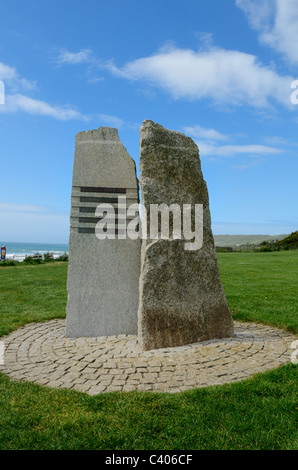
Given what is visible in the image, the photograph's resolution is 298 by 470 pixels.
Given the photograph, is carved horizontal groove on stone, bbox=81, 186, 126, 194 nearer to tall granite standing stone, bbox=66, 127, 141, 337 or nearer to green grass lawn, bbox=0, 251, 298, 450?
tall granite standing stone, bbox=66, 127, 141, 337

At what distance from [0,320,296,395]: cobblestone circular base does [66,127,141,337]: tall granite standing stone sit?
448 millimetres

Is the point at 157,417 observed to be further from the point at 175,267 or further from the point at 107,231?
the point at 107,231

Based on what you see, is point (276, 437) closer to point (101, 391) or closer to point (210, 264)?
point (101, 391)

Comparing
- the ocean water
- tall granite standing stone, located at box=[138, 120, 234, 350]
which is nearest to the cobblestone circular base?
tall granite standing stone, located at box=[138, 120, 234, 350]

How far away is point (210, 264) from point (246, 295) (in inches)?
191

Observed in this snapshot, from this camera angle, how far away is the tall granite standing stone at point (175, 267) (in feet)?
19.5

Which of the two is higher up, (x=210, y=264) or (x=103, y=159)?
(x=103, y=159)

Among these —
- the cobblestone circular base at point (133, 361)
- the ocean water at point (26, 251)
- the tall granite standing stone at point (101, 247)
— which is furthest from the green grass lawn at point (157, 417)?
the ocean water at point (26, 251)

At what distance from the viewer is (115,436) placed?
3.33 meters

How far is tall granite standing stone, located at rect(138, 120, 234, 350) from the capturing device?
5957 millimetres

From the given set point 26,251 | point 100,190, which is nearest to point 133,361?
point 100,190

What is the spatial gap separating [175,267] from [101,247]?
5.34 feet

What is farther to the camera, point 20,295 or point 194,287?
point 20,295
